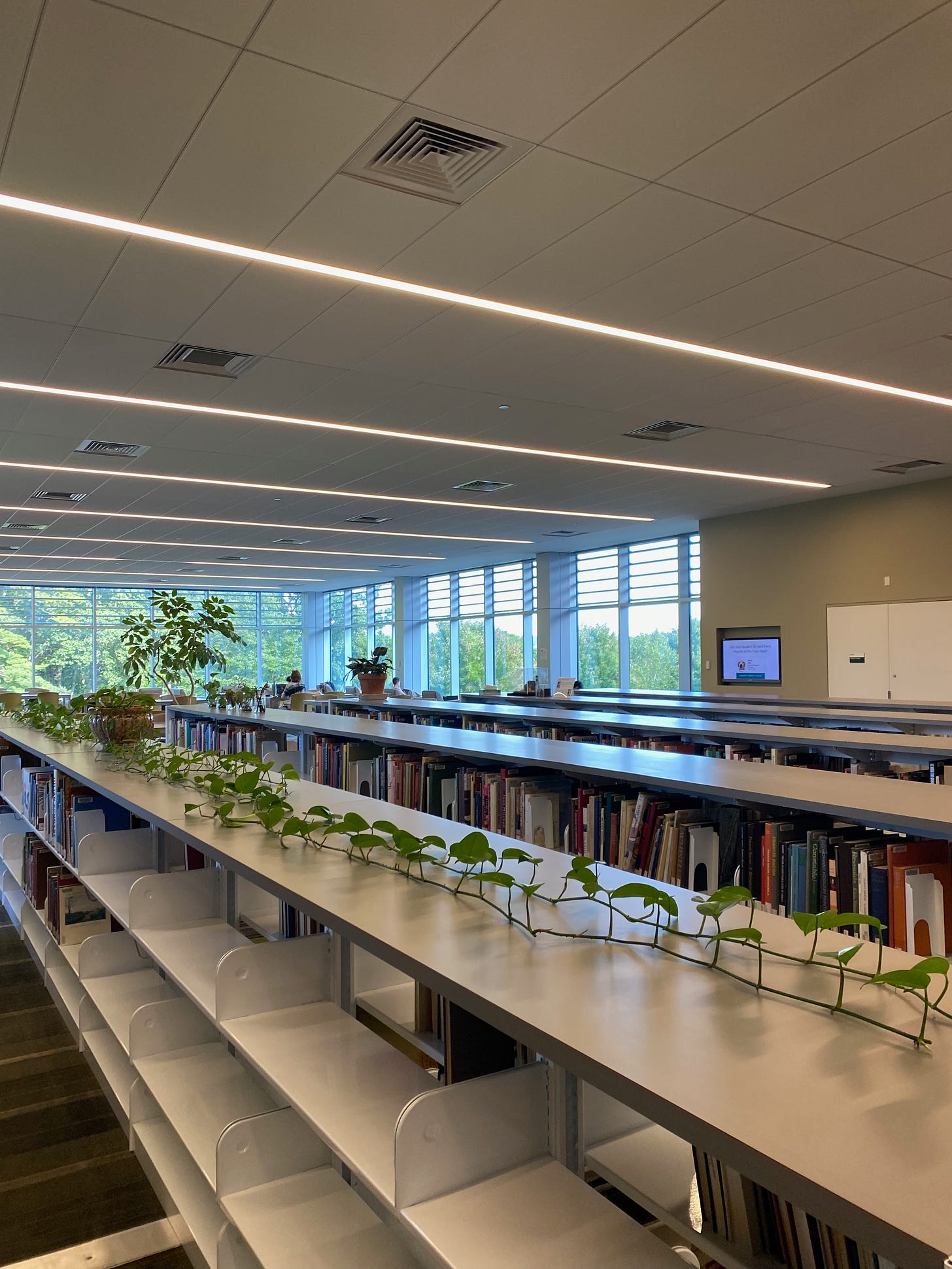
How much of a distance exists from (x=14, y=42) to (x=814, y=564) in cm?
949

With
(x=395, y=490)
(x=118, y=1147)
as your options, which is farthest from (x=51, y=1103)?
(x=395, y=490)

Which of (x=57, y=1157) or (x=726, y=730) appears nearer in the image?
(x=57, y=1157)

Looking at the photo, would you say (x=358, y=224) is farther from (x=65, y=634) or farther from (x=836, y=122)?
(x=65, y=634)

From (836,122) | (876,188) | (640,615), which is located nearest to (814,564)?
(640,615)

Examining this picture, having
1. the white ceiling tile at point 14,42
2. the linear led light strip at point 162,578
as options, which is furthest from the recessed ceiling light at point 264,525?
the white ceiling tile at point 14,42

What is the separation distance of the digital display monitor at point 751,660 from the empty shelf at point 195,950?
9318mm

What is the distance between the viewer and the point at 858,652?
33.2 ft

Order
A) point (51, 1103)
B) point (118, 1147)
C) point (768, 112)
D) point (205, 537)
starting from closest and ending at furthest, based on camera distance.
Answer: point (768, 112), point (118, 1147), point (51, 1103), point (205, 537)

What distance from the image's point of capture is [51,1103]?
3379 mm

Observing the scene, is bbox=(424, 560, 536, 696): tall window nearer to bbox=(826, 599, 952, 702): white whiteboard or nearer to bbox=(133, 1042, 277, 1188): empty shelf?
bbox=(826, 599, 952, 702): white whiteboard

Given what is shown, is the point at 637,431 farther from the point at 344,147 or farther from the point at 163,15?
the point at 163,15

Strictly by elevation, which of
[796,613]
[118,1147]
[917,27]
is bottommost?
[118,1147]

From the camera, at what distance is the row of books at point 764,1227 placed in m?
1.15

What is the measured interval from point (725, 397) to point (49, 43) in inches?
179
